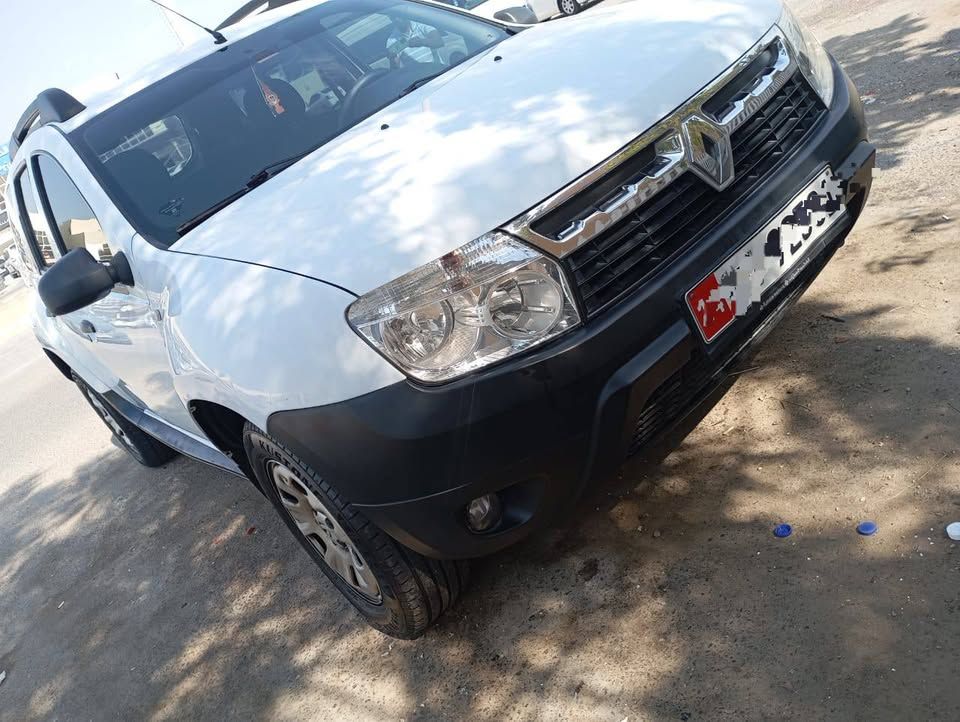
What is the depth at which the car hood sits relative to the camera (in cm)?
216

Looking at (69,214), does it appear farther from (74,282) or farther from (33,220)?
(74,282)

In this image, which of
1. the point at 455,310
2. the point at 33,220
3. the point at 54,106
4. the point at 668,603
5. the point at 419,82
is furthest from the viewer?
the point at 33,220

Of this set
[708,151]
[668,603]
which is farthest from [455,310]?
[668,603]

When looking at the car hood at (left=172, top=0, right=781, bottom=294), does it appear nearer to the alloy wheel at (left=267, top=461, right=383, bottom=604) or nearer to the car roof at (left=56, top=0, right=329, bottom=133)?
the alloy wheel at (left=267, top=461, right=383, bottom=604)

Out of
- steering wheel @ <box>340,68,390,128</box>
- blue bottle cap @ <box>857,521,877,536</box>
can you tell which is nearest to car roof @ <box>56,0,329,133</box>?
steering wheel @ <box>340,68,390,128</box>

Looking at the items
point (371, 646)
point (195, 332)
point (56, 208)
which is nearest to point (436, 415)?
point (195, 332)

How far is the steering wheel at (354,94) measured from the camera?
125 inches

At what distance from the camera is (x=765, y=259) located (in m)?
2.46

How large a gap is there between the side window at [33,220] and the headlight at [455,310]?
240 centimetres

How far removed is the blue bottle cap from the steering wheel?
7.11 ft

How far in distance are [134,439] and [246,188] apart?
2478mm

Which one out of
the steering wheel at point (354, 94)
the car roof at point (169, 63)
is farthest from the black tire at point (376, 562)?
the car roof at point (169, 63)

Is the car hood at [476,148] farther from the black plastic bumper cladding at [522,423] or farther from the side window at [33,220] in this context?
the side window at [33,220]

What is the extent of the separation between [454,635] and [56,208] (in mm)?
2440
